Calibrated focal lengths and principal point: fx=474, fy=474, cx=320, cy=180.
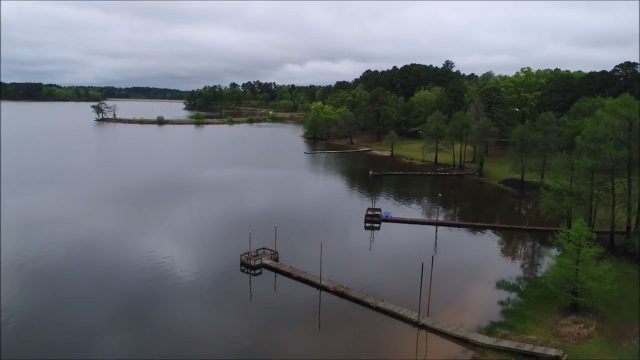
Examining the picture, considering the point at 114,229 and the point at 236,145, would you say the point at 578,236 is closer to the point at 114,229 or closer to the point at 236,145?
the point at 114,229

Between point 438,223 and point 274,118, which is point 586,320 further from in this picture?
point 274,118

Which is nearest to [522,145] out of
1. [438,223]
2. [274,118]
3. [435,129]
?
[438,223]

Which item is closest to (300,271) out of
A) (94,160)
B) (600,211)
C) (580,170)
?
(580,170)

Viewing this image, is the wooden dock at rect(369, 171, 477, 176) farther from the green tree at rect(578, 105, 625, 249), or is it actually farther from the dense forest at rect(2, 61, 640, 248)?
the green tree at rect(578, 105, 625, 249)

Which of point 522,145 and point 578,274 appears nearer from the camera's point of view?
point 578,274

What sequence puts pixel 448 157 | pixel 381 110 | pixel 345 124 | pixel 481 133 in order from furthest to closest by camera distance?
pixel 345 124
pixel 381 110
pixel 448 157
pixel 481 133

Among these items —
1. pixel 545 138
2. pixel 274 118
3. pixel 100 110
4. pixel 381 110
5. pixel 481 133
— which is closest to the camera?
pixel 545 138
